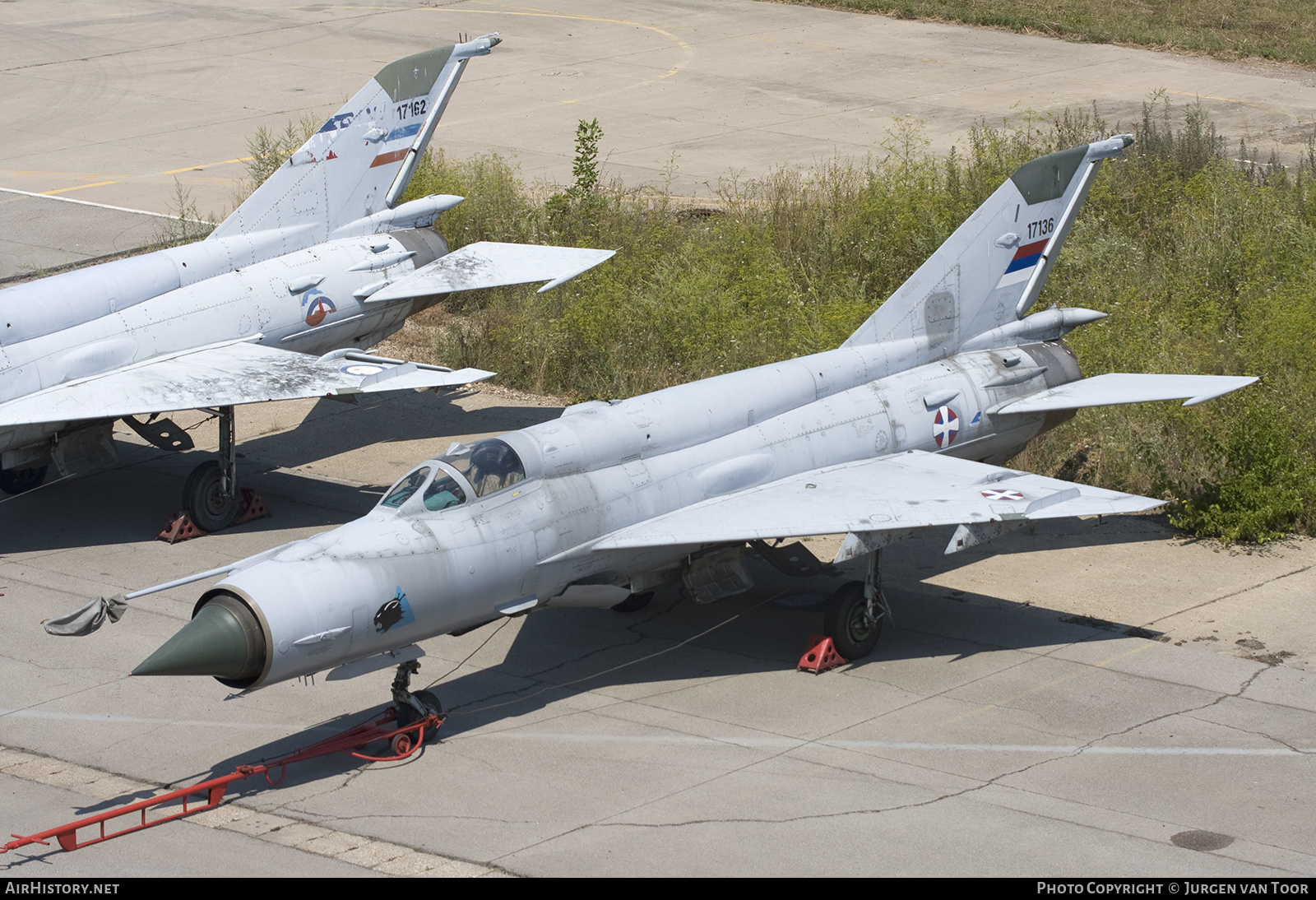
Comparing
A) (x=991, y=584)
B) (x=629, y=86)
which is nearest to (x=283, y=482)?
(x=991, y=584)

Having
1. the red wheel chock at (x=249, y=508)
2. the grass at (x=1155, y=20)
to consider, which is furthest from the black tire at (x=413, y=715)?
the grass at (x=1155, y=20)

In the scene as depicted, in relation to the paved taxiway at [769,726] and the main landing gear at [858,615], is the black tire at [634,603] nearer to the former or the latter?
the paved taxiway at [769,726]

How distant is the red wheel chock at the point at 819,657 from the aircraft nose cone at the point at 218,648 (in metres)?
4.65

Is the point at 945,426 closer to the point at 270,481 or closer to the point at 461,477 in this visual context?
the point at 461,477

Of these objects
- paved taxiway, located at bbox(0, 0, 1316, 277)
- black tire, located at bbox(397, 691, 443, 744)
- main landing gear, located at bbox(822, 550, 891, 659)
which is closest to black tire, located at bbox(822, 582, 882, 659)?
main landing gear, located at bbox(822, 550, 891, 659)

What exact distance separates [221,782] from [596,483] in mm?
3737

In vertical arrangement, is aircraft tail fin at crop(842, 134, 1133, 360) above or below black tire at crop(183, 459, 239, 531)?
above

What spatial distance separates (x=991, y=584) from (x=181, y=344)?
8979mm

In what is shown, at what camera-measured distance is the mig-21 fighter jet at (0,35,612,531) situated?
14.9 metres

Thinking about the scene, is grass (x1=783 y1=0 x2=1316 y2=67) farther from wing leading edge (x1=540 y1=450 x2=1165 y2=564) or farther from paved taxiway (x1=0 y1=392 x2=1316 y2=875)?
wing leading edge (x1=540 y1=450 x2=1165 y2=564)

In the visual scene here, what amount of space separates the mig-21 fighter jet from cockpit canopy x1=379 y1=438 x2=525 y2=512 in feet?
10.5

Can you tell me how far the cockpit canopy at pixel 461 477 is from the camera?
11.2m

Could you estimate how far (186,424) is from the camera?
19.5 metres
